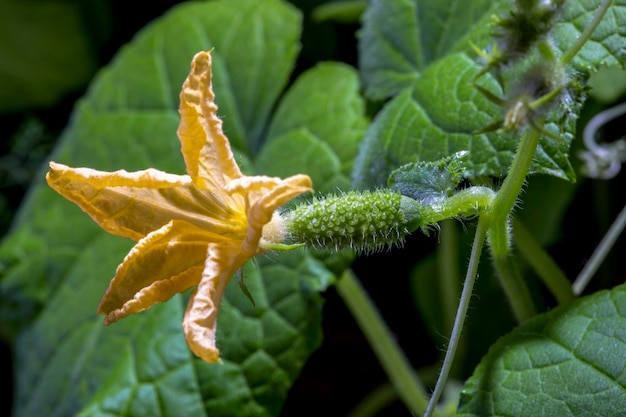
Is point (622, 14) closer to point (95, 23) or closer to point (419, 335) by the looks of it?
point (419, 335)

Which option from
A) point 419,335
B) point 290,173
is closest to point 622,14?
point 290,173

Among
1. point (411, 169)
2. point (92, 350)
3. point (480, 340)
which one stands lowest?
point (92, 350)

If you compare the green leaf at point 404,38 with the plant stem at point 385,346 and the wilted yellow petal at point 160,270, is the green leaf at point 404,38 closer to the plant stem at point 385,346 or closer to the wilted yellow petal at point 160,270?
the plant stem at point 385,346

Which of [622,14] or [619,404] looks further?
[622,14]

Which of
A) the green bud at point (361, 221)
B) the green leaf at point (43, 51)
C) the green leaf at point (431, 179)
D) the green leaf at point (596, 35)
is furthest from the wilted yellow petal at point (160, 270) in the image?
the green leaf at point (43, 51)

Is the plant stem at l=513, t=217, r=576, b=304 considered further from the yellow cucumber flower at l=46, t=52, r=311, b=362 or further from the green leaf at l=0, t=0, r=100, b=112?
the green leaf at l=0, t=0, r=100, b=112

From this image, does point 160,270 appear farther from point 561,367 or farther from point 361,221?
point 561,367

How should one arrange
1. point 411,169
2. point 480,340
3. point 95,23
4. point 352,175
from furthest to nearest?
point 95,23
point 480,340
point 352,175
point 411,169

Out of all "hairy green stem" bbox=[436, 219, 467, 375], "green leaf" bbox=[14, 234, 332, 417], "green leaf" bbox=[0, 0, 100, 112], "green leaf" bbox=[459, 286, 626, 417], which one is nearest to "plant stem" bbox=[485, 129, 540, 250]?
"green leaf" bbox=[459, 286, 626, 417]
